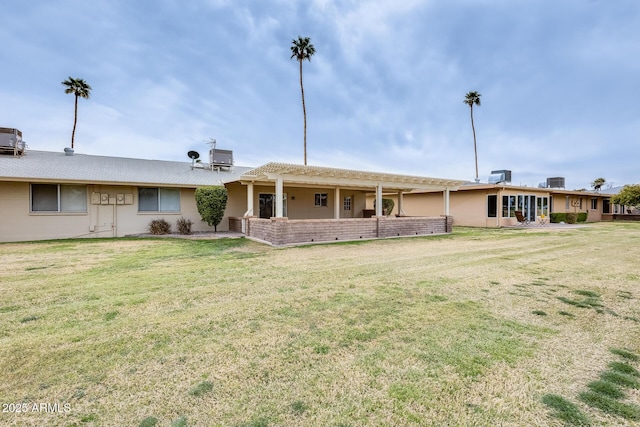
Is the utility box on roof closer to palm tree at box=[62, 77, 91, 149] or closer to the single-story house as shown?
the single-story house

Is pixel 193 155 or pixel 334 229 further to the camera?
pixel 193 155

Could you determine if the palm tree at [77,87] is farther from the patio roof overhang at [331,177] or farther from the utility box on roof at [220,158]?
the patio roof overhang at [331,177]

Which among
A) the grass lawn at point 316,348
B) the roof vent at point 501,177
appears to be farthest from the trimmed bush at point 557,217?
the grass lawn at point 316,348

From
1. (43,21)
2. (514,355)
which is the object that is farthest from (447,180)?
Answer: (43,21)

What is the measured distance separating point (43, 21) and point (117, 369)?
16710mm

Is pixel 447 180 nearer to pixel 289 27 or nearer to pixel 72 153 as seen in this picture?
pixel 289 27

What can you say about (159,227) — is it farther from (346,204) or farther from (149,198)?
(346,204)

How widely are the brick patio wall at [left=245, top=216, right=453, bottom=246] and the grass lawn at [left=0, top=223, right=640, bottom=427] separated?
189 inches

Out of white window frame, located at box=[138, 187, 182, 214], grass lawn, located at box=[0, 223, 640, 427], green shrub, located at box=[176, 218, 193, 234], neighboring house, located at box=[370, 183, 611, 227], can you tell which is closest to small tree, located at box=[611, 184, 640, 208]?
neighboring house, located at box=[370, 183, 611, 227]

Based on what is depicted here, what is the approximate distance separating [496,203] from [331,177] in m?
14.1

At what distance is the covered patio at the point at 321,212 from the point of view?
10922 mm

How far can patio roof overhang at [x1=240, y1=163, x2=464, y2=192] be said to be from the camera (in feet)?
35.7

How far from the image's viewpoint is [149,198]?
45.5 ft

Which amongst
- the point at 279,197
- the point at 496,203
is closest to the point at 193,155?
the point at 279,197
